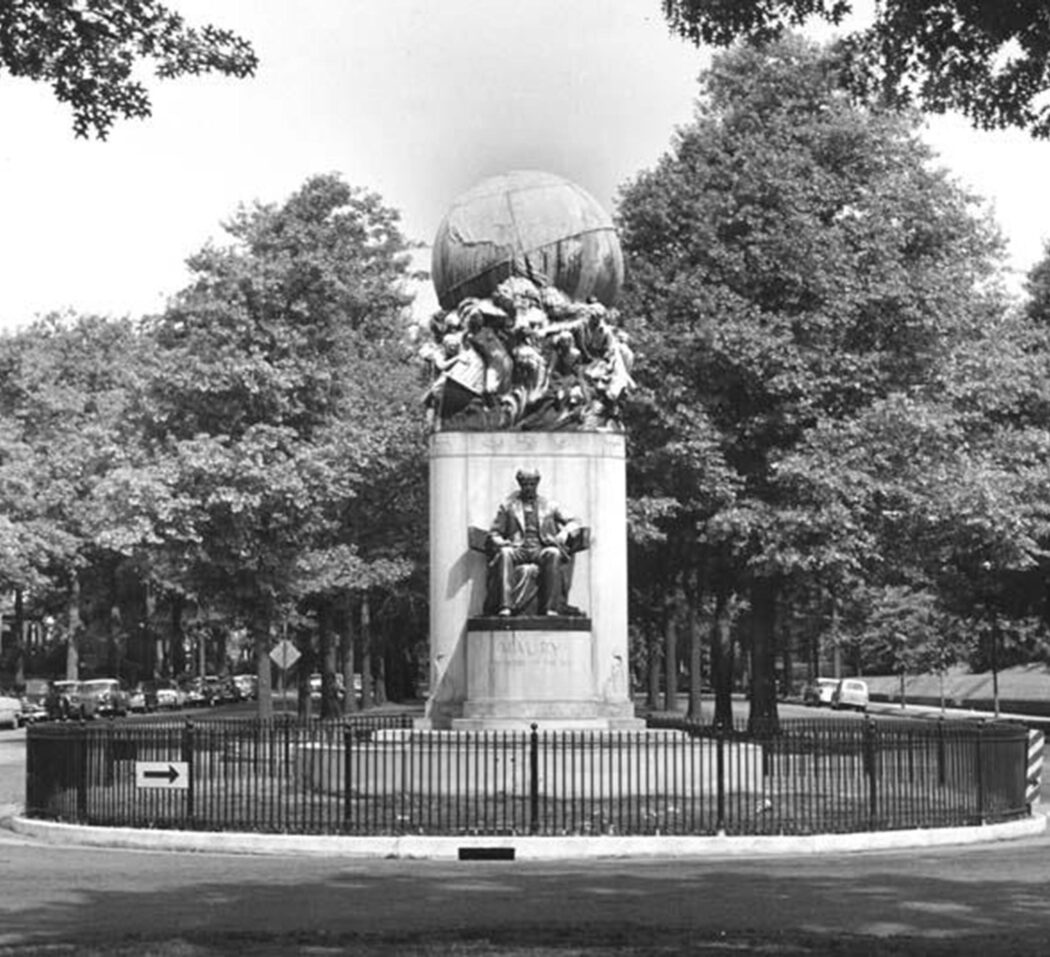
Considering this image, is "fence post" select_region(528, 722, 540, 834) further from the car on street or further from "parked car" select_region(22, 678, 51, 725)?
the car on street

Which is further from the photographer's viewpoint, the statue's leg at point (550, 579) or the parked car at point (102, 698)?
the parked car at point (102, 698)

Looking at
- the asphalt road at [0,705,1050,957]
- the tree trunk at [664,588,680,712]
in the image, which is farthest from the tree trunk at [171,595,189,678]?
the asphalt road at [0,705,1050,957]

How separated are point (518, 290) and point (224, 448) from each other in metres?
17.3

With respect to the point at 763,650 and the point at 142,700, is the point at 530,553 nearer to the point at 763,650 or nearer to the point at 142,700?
the point at 763,650

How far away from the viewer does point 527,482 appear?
25.8 metres

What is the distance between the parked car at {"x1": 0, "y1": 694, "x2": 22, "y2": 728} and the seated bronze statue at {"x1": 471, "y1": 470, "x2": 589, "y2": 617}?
42.5m

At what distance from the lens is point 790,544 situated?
134 ft

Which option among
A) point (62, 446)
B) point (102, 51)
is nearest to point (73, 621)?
point (62, 446)

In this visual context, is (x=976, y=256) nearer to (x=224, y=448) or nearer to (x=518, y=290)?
(x=224, y=448)

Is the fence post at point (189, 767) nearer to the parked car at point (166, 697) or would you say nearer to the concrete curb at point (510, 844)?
the concrete curb at point (510, 844)

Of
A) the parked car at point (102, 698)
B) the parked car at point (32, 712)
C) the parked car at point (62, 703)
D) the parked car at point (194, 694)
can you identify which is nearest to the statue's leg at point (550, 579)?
the parked car at point (62, 703)

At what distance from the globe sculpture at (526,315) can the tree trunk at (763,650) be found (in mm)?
16392

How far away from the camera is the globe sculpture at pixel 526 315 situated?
27094 millimetres

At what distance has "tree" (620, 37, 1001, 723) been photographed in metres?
41.1
